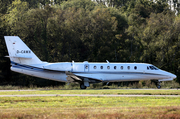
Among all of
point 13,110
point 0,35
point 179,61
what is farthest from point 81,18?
point 13,110

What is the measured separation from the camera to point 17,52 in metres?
29.8

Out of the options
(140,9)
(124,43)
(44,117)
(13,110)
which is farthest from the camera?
(140,9)

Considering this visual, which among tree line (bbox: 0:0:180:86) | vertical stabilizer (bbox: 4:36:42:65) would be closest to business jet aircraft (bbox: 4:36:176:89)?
vertical stabilizer (bbox: 4:36:42:65)

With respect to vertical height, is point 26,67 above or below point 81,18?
below

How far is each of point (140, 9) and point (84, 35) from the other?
778 inches

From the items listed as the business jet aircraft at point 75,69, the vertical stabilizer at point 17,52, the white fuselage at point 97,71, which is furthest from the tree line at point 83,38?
the white fuselage at point 97,71

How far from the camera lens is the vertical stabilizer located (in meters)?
29.6

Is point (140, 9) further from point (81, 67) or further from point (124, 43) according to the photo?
point (81, 67)

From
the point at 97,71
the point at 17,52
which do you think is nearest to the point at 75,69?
the point at 97,71

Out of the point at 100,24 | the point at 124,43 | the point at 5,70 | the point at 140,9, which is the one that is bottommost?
the point at 5,70

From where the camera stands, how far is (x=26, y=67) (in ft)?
97.8

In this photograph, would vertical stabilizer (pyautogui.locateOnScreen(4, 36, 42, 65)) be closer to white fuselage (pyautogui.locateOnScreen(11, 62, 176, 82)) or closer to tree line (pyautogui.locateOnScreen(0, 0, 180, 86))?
white fuselage (pyautogui.locateOnScreen(11, 62, 176, 82))

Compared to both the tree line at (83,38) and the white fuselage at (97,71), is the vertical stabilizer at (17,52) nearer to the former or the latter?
the white fuselage at (97,71)

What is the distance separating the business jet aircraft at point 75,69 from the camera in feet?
96.6
